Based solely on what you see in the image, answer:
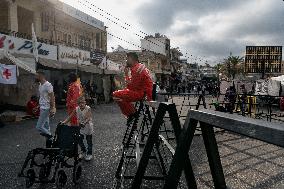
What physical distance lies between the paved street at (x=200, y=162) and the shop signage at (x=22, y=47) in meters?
7.66

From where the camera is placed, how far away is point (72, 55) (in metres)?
24.0

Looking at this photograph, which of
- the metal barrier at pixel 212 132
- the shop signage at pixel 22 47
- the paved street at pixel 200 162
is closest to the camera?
the metal barrier at pixel 212 132

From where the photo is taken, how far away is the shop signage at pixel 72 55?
73.7ft

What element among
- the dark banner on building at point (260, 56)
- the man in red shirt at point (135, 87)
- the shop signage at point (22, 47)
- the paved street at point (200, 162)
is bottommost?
the paved street at point (200, 162)

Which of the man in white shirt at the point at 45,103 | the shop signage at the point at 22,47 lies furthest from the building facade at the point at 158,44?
the man in white shirt at the point at 45,103

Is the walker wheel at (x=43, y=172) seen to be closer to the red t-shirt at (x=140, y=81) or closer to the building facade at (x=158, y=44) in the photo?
the red t-shirt at (x=140, y=81)

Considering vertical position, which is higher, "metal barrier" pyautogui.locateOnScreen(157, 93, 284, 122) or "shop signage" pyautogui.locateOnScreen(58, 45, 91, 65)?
"shop signage" pyautogui.locateOnScreen(58, 45, 91, 65)

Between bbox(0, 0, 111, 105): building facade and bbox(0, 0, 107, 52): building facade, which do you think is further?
bbox(0, 0, 107, 52): building facade

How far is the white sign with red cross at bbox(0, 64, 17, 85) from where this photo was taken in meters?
13.4

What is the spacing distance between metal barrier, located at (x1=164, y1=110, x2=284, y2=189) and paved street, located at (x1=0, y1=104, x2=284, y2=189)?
3.27 meters

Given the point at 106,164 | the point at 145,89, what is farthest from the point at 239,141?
the point at 145,89

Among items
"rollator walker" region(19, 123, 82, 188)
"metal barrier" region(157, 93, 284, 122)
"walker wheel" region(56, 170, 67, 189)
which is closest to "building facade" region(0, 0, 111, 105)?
"metal barrier" region(157, 93, 284, 122)

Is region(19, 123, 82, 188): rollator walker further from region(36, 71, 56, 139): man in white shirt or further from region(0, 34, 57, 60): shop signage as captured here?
region(0, 34, 57, 60): shop signage

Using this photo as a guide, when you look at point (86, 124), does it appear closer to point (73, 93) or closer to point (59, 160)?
point (73, 93)
